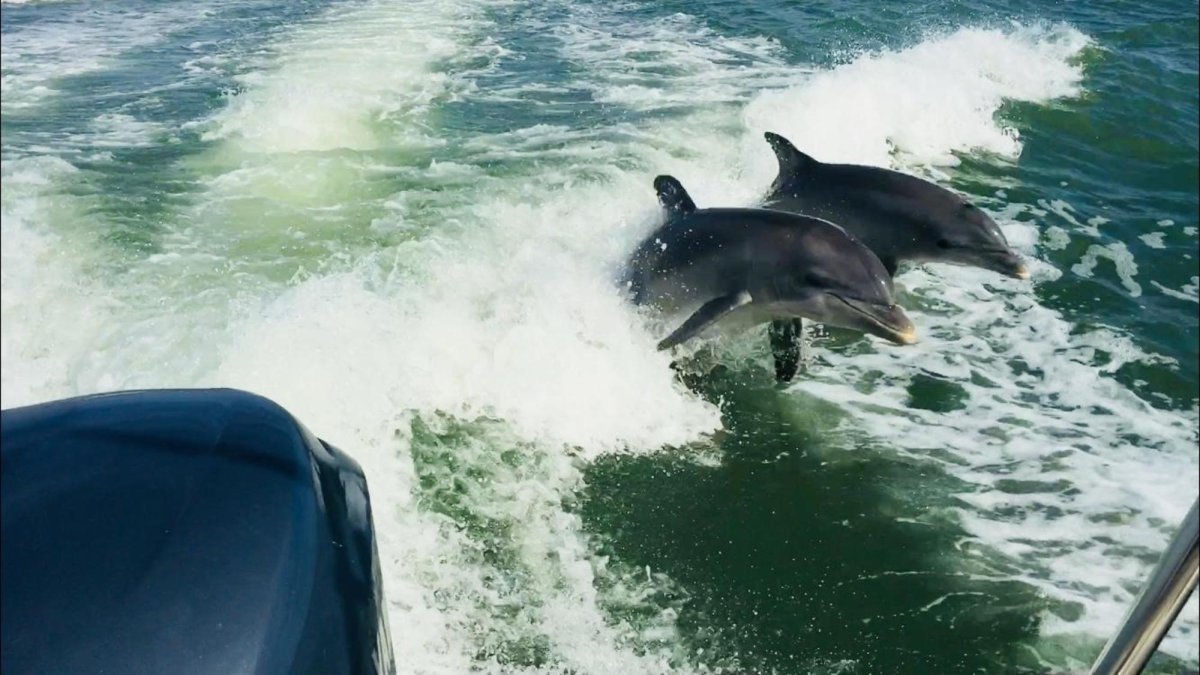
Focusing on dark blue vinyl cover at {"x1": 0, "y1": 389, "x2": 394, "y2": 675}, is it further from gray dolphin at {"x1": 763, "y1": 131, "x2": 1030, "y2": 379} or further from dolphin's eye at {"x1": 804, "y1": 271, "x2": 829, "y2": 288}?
gray dolphin at {"x1": 763, "y1": 131, "x2": 1030, "y2": 379}

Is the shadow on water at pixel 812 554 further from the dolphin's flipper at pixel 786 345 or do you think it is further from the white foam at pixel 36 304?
the white foam at pixel 36 304

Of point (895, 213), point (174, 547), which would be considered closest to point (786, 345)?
point (895, 213)

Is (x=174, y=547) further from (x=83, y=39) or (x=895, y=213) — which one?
(x=895, y=213)

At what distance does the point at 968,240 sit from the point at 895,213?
487 mm

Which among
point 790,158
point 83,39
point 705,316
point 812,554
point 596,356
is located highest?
point 83,39

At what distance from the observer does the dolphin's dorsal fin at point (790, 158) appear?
667 centimetres

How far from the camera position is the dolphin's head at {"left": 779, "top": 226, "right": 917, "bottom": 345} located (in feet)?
16.8

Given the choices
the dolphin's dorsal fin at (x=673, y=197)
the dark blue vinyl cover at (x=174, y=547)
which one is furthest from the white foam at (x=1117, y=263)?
the dark blue vinyl cover at (x=174, y=547)

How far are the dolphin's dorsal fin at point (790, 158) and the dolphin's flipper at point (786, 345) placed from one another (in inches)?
54.0

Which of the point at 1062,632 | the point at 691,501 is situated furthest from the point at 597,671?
the point at 1062,632

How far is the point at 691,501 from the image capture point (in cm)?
475

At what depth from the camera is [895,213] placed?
248 inches

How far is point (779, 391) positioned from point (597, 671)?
237cm

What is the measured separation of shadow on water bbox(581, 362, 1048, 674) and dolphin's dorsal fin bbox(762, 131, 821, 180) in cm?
203
